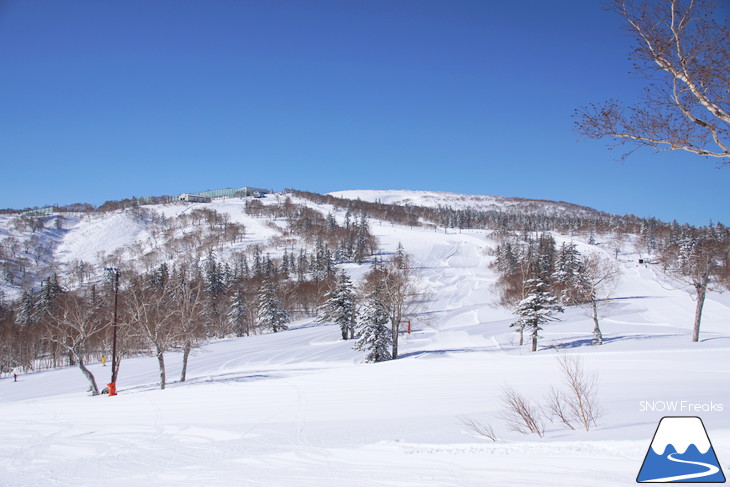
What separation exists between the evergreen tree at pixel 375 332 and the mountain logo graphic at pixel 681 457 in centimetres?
2288

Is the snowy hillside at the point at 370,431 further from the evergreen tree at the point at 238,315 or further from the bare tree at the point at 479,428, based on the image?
the evergreen tree at the point at 238,315

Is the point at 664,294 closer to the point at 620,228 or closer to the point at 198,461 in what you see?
the point at 198,461

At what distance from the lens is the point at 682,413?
20.9ft

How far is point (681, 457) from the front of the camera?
4.32 metres

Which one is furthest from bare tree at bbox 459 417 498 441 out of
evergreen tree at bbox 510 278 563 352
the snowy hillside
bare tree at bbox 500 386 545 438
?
evergreen tree at bbox 510 278 563 352

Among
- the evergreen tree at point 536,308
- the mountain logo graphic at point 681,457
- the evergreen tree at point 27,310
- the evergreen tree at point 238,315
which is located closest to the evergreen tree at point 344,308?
the evergreen tree at point 238,315

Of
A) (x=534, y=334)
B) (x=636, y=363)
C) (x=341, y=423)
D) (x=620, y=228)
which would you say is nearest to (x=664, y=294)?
(x=534, y=334)

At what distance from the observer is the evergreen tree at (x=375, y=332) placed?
88.5 feet

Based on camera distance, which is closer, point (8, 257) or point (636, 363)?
point (636, 363)

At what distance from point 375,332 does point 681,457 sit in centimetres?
2317

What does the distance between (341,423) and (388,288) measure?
64.9 feet

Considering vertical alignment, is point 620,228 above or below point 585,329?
above

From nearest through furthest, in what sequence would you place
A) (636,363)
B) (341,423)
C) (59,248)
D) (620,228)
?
(341,423)
(636,363)
(620,228)
(59,248)

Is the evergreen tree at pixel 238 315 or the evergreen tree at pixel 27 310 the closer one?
the evergreen tree at pixel 27 310
